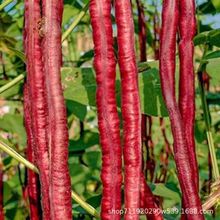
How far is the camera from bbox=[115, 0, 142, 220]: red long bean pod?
735mm

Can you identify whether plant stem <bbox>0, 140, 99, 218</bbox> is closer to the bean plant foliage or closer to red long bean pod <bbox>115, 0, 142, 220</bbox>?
the bean plant foliage

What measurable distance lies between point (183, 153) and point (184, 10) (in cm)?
20

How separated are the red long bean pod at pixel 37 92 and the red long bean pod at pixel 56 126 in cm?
4

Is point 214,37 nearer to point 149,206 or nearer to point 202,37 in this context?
point 202,37

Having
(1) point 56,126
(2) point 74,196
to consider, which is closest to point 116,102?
(2) point 74,196

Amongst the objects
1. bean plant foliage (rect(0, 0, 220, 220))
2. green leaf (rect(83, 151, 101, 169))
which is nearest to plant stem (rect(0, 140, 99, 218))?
bean plant foliage (rect(0, 0, 220, 220))

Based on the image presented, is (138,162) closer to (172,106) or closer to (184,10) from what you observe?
(172,106)

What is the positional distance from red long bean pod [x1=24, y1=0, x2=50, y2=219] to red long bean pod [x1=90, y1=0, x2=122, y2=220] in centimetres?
8

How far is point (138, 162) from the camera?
2.43 ft

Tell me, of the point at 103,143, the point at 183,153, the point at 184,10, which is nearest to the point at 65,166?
the point at 103,143

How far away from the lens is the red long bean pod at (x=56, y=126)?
71cm

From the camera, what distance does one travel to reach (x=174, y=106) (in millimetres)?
776

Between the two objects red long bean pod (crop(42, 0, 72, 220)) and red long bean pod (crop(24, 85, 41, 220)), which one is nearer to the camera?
red long bean pod (crop(42, 0, 72, 220))

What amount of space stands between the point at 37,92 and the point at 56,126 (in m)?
0.07
